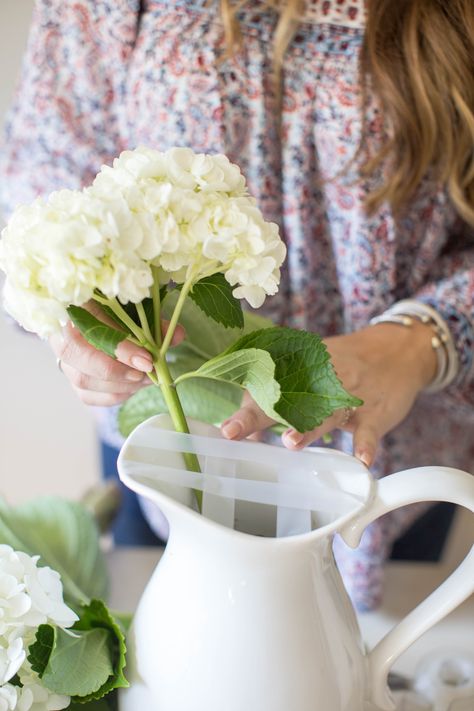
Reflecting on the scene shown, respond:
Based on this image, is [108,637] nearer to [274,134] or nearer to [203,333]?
[203,333]

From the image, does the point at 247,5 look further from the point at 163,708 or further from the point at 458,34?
the point at 163,708

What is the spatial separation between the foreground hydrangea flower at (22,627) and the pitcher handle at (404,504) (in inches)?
5.9

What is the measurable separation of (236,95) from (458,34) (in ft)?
0.61

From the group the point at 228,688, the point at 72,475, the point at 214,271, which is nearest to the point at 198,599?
the point at 228,688

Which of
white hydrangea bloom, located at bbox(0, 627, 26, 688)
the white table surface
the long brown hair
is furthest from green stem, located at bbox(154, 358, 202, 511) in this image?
the long brown hair

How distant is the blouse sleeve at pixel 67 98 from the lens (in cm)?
71

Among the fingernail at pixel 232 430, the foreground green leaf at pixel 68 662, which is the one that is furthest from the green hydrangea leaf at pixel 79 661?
the fingernail at pixel 232 430

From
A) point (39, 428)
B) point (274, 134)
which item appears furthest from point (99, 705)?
point (39, 428)

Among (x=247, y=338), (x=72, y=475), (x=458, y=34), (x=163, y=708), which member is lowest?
(x=72, y=475)

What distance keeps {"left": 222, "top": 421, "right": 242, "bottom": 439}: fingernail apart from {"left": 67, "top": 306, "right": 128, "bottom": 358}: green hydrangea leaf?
0.28 ft

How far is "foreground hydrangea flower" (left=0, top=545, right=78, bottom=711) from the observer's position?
38 cm

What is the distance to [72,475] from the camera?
1.60 metres

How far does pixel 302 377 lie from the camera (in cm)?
38

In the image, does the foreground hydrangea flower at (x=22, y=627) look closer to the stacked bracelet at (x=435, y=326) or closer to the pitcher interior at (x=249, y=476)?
the pitcher interior at (x=249, y=476)
